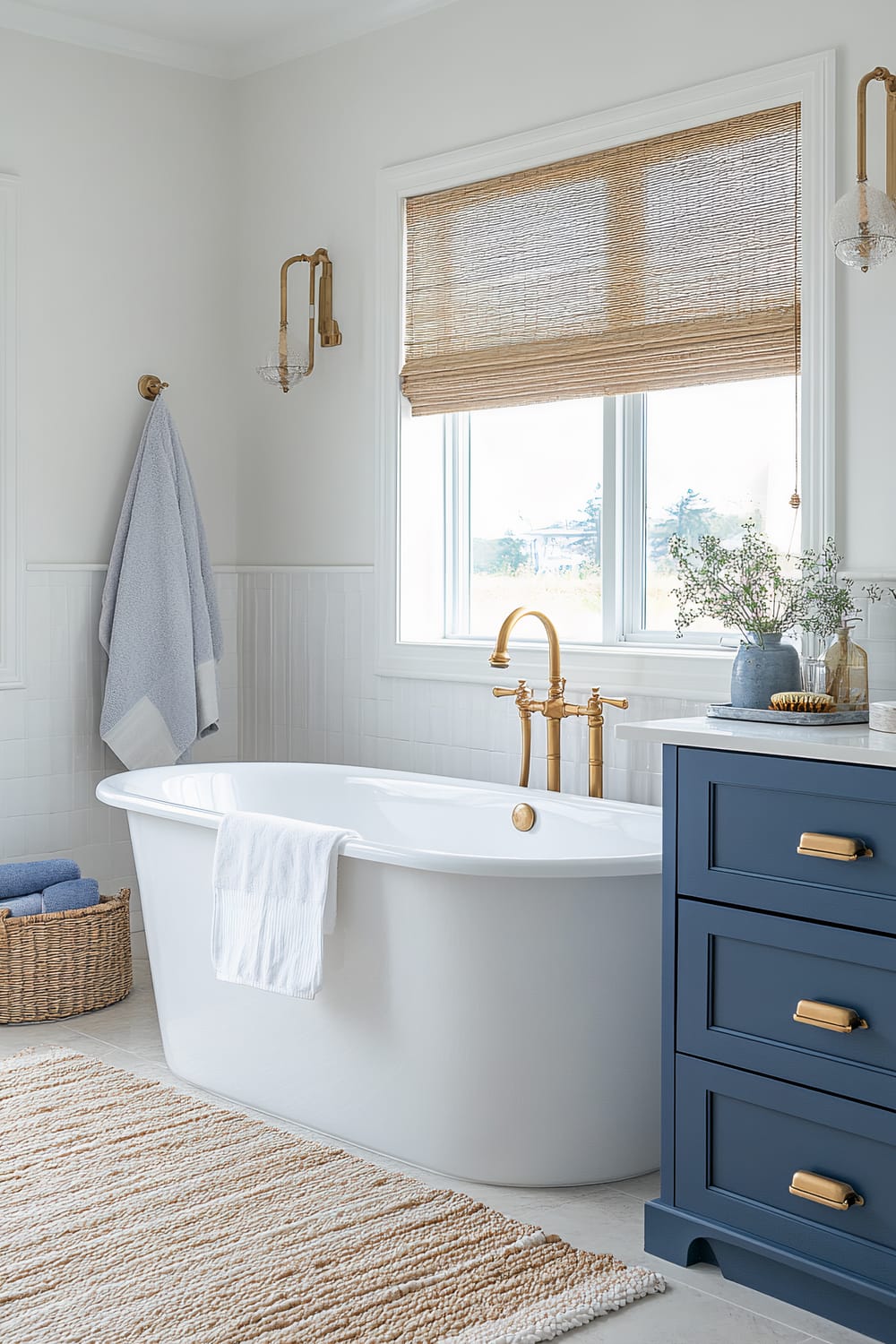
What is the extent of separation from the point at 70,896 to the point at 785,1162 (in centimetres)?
218

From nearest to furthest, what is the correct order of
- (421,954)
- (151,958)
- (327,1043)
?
(421,954) → (327,1043) → (151,958)

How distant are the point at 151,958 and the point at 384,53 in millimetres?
2621

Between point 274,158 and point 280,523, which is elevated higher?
point 274,158

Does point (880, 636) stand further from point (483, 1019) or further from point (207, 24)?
point (207, 24)

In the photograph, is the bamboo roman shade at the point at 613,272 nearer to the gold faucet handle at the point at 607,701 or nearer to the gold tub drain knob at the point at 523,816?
the gold faucet handle at the point at 607,701

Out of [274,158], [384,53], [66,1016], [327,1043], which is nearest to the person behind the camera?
[327,1043]

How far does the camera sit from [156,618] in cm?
418

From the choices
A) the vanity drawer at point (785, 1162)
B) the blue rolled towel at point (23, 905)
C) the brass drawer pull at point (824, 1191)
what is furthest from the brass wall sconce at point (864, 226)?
the blue rolled towel at point (23, 905)

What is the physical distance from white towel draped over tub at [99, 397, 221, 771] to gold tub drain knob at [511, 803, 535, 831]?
1363 millimetres

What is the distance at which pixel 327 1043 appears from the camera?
2783 millimetres

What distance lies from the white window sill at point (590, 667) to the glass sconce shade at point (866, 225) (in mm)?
963

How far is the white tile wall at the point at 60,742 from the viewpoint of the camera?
13.3 ft

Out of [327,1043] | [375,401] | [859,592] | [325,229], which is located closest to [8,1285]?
[327,1043]

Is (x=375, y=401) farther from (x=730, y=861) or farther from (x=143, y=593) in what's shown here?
(x=730, y=861)
